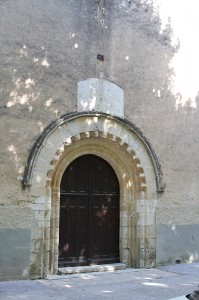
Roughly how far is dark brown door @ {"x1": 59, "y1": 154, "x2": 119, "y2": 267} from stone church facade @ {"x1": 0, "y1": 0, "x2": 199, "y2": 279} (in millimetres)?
29

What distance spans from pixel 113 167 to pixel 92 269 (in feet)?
7.02

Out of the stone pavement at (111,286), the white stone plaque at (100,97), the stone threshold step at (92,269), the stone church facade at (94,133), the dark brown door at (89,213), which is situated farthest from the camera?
the dark brown door at (89,213)

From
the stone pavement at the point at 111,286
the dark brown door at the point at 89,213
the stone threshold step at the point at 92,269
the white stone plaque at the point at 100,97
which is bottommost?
the stone pavement at the point at 111,286

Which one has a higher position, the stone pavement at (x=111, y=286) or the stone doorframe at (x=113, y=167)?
the stone doorframe at (x=113, y=167)

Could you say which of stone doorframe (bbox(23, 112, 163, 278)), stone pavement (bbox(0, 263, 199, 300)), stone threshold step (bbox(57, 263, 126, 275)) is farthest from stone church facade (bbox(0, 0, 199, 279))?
stone pavement (bbox(0, 263, 199, 300))

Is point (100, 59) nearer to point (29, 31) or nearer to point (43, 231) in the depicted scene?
point (29, 31)

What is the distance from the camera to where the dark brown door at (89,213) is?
25.6ft

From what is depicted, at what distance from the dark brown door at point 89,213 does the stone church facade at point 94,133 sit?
3cm

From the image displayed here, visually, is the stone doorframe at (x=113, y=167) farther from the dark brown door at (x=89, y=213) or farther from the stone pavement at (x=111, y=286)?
the stone pavement at (x=111, y=286)

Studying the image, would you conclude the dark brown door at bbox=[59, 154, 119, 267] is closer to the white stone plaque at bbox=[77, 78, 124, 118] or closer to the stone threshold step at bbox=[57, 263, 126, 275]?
the stone threshold step at bbox=[57, 263, 126, 275]

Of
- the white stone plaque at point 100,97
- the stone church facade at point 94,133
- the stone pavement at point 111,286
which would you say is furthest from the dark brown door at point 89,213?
the white stone plaque at point 100,97

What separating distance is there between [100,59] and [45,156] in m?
2.33

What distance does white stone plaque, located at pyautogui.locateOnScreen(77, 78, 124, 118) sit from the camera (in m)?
7.69

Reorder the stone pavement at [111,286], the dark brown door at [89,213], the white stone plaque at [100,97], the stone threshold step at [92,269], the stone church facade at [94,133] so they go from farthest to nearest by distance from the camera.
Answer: the dark brown door at [89,213] → the white stone plaque at [100,97] → the stone threshold step at [92,269] → the stone church facade at [94,133] → the stone pavement at [111,286]
